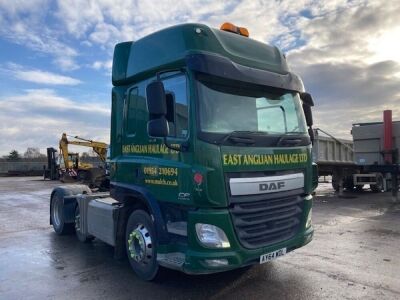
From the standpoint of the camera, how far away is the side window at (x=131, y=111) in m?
5.44

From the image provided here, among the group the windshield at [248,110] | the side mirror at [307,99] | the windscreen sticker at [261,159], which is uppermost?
the side mirror at [307,99]

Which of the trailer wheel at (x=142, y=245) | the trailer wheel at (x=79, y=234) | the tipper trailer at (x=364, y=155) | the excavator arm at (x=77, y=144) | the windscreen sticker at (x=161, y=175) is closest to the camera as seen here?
the windscreen sticker at (x=161, y=175)

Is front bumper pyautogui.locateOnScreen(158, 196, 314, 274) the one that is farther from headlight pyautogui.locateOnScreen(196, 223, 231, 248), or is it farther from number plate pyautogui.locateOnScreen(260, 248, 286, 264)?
number plate pyautogui.locateOnScreen(260, 248, 286, 264)

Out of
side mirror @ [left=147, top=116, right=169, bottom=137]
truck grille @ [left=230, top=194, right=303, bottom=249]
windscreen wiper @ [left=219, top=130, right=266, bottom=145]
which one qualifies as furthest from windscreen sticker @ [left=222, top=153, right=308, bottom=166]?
side mirror @ [left=147, top=116, right=169, bottom=137]

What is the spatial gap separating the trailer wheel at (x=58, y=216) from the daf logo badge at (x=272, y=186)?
506 cm

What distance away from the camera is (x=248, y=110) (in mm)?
4715

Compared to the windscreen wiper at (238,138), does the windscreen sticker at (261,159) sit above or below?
below

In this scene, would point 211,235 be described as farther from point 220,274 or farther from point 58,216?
point 58,216

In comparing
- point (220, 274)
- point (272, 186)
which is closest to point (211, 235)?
point (272, 186)

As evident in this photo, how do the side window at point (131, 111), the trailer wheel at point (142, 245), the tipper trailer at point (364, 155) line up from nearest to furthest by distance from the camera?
the trailer wheel at point (142, 245) < the side window at point (131, 111) < the tipper trailer at point (364, 155)

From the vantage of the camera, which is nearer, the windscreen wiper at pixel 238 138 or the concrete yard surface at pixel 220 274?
the windscreen wiper at pixel 238 138

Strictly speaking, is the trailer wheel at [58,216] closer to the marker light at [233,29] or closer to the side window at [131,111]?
the side window at [131,111]

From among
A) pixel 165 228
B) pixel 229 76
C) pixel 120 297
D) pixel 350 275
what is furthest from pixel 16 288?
pixel 350 275

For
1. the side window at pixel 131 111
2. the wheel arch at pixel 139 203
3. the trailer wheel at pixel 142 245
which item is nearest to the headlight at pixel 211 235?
the wheel arch at pixel 139 203
